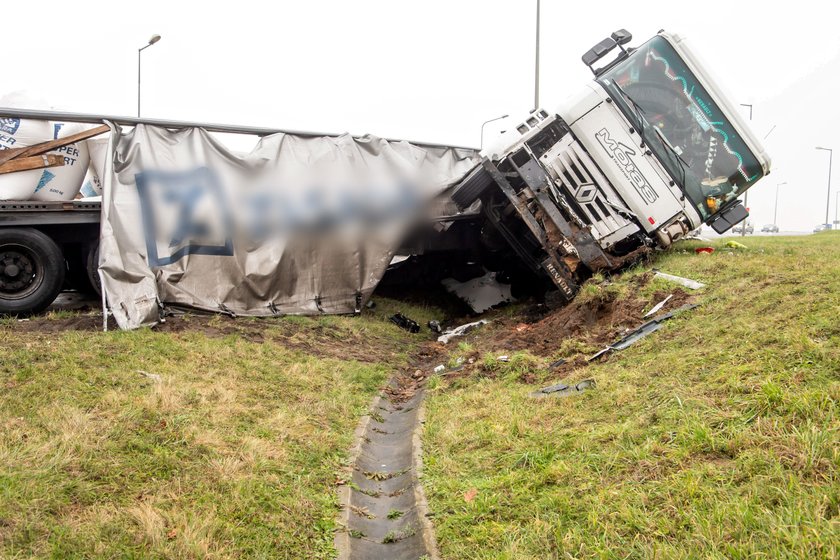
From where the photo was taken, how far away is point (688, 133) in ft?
28.6

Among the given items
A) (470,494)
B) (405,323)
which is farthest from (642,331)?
(405,323)

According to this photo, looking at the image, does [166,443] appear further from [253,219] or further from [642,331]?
[253,219]

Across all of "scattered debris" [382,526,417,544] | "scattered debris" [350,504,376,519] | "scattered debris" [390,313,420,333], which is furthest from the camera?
"scattered debris" [390,313,420,333]

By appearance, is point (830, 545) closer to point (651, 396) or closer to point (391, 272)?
point (651, 396)

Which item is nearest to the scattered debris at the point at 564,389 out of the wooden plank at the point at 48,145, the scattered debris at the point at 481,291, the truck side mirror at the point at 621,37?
the truck side mirror at the point at 621,37

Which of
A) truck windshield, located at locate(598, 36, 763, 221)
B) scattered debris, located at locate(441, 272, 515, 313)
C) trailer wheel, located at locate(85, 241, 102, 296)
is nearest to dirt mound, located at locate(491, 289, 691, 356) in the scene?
truck windshield, located at locate(598, 36, 763, 221)

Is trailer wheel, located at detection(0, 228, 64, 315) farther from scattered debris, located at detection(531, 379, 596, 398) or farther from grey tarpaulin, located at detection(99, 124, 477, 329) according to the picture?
scattered debris, located at detection(531, 379, 596, 398)

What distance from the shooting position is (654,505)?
3162 millimetres

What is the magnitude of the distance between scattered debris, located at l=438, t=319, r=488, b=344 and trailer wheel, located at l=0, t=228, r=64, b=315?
5087mm

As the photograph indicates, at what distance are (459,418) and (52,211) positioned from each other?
5.34 meters

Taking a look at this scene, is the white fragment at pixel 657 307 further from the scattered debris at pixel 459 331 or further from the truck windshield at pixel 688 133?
the scattered debris at pixel 459 331

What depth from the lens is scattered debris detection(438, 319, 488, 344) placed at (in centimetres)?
979

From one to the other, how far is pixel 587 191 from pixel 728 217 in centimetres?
195

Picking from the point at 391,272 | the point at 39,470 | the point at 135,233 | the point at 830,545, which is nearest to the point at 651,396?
the point at 830,545
